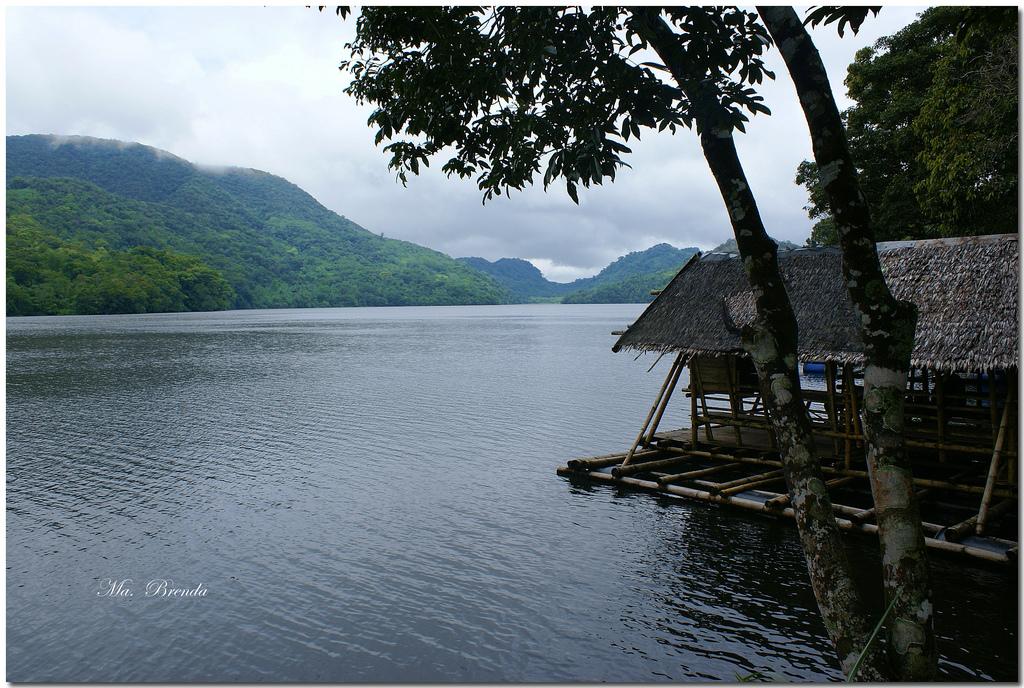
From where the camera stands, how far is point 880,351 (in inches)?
149

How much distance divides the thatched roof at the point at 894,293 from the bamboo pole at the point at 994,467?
70 cm

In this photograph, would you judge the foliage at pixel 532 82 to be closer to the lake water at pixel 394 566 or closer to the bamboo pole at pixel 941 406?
the lake water at pixel 394 566

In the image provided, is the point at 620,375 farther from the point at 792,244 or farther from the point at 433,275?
the point at 433,275

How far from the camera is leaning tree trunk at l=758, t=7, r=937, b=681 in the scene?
12.3 feet

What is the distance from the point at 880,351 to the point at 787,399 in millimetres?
482

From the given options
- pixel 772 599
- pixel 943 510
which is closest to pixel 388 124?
pixel 772 599

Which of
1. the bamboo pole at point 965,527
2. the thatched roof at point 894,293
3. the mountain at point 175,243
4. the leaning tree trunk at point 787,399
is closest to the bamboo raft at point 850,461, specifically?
the bamboo pole at point 965,527

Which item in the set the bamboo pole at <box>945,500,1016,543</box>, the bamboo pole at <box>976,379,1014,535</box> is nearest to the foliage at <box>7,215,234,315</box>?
the bamboo pole at <box>945,500,1016,543</box>

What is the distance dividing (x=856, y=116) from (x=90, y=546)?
23.5m

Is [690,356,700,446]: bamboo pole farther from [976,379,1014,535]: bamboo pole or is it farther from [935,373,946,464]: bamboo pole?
[976,379,1014,535]: bamboo pole

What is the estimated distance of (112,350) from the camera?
148 feet

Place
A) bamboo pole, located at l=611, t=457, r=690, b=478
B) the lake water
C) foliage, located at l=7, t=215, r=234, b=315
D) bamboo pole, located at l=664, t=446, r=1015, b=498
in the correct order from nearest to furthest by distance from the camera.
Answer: the lake water
bamboo pole, located at l=664, t=446, r=1015, b=498
bamboo pole, located at l=611, t=457, r=690, b=478
foliage, located at l=7, t=215, r=234, b=315
